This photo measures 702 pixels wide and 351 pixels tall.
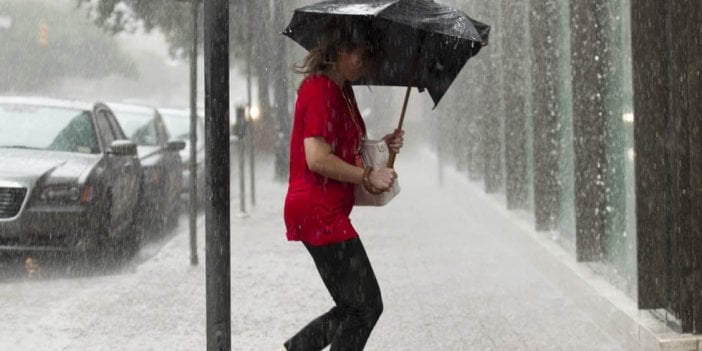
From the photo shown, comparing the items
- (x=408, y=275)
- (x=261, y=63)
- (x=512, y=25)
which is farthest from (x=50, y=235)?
(x=261, y=63)

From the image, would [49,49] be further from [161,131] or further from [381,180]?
[381,180]

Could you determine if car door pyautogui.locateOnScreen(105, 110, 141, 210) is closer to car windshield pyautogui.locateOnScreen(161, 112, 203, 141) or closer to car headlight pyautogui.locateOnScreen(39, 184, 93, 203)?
car headlight pyautogui.locateOnScreen(39, 184, 93, 203)

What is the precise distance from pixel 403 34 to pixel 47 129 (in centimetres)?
699

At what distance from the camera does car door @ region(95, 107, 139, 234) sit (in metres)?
10.9

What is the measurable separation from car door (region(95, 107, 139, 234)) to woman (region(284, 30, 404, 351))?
618 centimetres

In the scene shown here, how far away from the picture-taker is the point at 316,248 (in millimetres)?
4758

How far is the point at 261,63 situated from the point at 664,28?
18318 mm

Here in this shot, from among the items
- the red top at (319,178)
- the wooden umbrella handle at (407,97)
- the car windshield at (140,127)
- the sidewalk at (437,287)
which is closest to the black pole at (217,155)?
the red top at (319,178)

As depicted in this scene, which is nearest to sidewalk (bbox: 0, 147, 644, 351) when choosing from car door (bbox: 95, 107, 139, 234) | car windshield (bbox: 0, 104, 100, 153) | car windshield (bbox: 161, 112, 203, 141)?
car door (bbox: 95, 107, 139, 234)

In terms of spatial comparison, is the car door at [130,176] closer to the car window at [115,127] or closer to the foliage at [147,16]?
the car window at [115,127]

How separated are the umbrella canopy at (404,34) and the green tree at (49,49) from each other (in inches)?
2494

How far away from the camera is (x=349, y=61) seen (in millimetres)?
4840

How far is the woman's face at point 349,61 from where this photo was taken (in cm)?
484

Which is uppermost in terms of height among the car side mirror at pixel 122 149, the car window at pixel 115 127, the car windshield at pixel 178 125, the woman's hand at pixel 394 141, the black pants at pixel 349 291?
the car windshield at pixel 178 125
